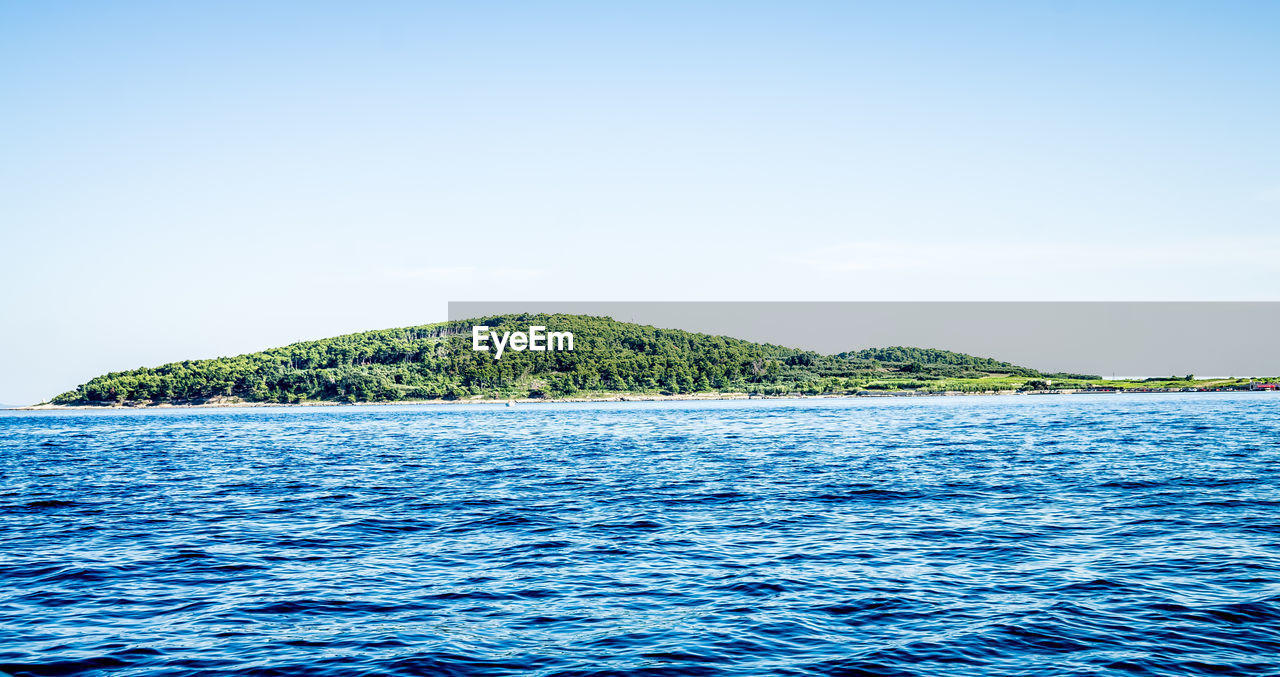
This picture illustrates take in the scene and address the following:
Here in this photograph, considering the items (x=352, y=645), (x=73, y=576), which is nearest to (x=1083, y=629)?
(x=352, y=645)

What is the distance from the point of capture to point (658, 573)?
19891 mm

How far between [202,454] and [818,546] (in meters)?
55.4

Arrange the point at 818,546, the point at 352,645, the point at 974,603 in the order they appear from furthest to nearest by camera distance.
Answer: the point at 818,546 → the point at 974,603 → the point at 352,645

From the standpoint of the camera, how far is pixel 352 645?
14805 millimetres

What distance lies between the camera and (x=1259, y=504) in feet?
95.8

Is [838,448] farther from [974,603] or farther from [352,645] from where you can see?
[352,645]

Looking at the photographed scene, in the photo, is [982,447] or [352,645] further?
[982,447]

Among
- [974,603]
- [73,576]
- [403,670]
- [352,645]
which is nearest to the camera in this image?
[403,670]

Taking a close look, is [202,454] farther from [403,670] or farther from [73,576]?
[403,670]

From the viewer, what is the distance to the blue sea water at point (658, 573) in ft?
46.4

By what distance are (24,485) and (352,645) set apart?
38138mm

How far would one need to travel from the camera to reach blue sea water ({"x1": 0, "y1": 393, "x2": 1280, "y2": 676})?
14141mm

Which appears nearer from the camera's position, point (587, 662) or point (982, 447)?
point (587, 662)

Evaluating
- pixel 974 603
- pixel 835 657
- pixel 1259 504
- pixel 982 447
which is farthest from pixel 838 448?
pixel 835 657
